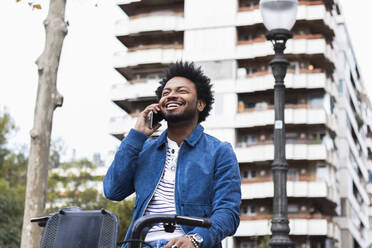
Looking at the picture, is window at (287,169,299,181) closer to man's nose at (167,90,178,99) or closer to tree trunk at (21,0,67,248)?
tree trunk at (21,0,67,248)

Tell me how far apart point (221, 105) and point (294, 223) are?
10.4 m

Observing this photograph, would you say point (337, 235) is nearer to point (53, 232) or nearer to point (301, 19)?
point (301, 19)

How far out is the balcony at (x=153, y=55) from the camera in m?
60.0

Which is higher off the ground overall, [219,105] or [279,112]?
[219,105]

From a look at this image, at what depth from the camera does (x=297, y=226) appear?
5459 centimetres

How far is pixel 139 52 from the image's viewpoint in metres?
60.6

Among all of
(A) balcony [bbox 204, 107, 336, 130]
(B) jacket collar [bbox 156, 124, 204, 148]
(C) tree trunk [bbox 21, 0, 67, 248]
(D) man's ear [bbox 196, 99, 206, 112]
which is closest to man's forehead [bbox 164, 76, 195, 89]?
(D) man's ear [bbox 196, 99, 206, 112]

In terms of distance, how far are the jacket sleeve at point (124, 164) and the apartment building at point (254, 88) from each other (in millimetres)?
49390

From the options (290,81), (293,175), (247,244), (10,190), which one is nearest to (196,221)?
(10,190)

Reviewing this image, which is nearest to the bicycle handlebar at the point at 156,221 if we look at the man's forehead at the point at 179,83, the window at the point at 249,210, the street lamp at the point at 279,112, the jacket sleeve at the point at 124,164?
the jacket sleeve at the point at 124,164

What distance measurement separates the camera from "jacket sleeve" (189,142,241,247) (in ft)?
13.3

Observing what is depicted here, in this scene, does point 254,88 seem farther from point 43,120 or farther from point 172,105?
point 172,105

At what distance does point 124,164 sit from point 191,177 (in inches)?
15.3

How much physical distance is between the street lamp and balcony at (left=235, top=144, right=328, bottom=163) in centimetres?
4637
